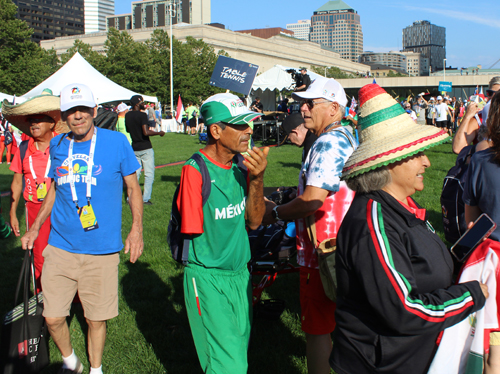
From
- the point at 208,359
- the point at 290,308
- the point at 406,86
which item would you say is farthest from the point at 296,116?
the point at 406,86

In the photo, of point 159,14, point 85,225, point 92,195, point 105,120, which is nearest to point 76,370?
point 85,225

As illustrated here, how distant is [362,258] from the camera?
1.80m

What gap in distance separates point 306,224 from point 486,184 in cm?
113

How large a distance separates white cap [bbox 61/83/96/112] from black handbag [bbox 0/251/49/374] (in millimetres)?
1190

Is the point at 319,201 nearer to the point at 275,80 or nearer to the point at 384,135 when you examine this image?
the point at 384,135

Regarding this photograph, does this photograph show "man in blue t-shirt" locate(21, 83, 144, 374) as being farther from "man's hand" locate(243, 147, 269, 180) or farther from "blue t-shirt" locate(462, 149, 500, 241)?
"blue t-shirt" locate(462, 149, 500, 241)

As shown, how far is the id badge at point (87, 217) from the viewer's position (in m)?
3.38

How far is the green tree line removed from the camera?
4247 centimetres

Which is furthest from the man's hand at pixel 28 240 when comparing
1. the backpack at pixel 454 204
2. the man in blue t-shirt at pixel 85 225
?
the backpack at pixel 454 204

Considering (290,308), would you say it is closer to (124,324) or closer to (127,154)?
(124,324)

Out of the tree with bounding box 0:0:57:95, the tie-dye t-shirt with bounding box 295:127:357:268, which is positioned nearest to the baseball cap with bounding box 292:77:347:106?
the tie-dye t-shirt with bounding box 295:127:357:268

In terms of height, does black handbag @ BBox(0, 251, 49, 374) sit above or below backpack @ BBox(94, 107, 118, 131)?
below

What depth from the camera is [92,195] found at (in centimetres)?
340

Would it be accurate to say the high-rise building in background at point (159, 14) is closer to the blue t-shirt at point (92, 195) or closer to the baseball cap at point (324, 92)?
the blue t-shirt at point (92, 195)
